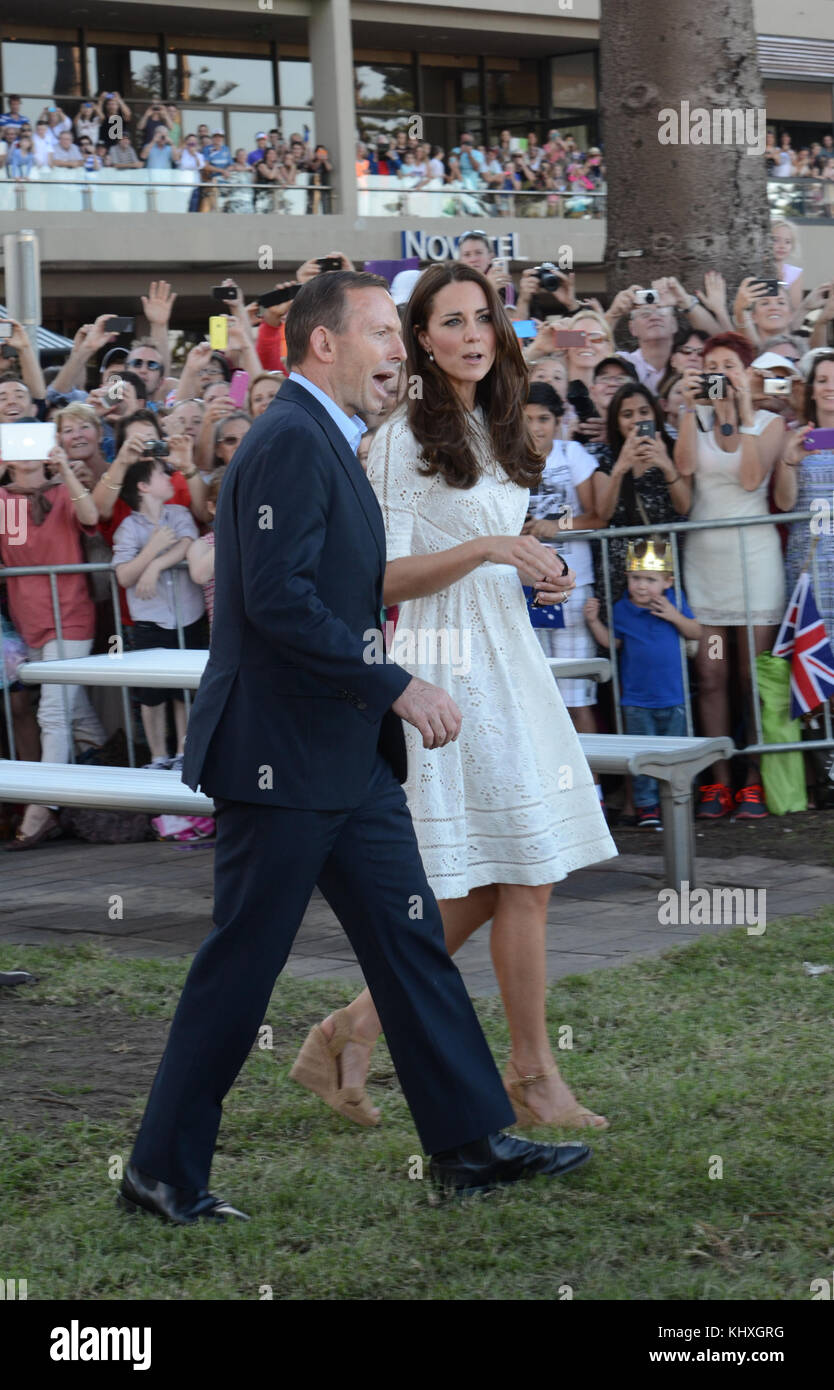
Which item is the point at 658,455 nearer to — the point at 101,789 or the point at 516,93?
the point at 101,789

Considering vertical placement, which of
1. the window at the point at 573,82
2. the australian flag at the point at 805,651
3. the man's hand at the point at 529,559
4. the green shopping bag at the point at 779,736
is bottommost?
the green shopping bag at the point at 779,736

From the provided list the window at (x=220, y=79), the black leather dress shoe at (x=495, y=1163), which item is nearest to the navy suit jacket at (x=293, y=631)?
the black leather dress shoe at (x=495, y=1163)

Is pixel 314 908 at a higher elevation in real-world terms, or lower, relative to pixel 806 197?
lower

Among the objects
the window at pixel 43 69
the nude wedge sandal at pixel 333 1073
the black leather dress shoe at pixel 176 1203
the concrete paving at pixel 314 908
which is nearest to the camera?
the black leather dress shoe at pixel 176 1203

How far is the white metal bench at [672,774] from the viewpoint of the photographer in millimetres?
6543

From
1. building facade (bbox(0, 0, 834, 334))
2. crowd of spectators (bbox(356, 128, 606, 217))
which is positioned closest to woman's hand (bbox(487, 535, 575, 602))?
building facade (bbox(0, 0, 834, 334))

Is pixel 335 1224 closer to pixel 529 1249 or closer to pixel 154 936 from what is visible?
pixel 529 1249

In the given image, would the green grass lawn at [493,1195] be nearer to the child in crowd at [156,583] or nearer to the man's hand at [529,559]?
the man's hand at [529,559]

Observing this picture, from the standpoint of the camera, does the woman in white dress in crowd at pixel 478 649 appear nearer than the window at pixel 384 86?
Yes

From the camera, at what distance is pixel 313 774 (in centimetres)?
361

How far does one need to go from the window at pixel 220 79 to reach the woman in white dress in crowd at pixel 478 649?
2919 centimetres

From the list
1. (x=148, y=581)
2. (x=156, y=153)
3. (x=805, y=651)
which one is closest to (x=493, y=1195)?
(x=805, y=651)

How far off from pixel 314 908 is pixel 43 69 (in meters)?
26.8

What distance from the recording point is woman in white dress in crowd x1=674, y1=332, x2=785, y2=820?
26.0 ft
